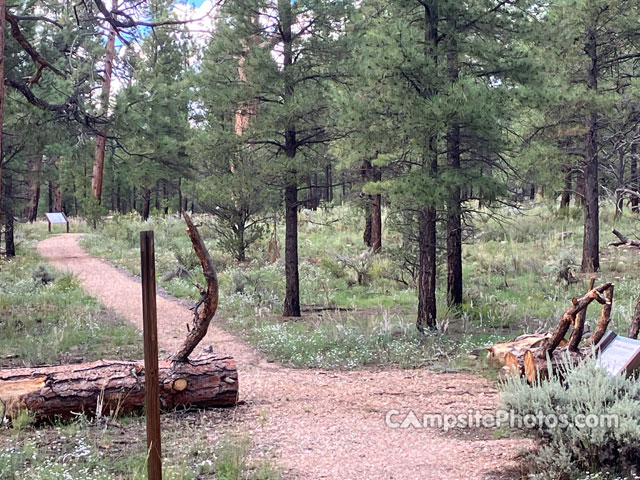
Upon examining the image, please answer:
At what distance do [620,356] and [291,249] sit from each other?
24.9 feet

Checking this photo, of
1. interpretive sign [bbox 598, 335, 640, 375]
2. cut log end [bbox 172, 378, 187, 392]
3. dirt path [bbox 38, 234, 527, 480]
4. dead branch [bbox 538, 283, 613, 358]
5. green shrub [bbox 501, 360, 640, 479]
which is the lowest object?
dirt path [bbox 38, 234, 527, 480]

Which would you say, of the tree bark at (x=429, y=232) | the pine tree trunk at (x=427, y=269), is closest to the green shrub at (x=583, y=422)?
the tree bark at (x=429, y=232)

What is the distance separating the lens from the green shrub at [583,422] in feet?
12.1

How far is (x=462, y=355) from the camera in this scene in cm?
851

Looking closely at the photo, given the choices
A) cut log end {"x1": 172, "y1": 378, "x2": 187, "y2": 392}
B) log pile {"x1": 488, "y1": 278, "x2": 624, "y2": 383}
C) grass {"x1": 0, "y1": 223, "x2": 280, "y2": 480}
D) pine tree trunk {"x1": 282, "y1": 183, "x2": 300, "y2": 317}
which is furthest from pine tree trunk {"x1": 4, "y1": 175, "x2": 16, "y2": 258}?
log pile {"x1": 488, "y1": 278, "x2": 624, "y2": 383}

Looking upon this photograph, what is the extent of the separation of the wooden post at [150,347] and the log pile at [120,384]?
6.03 ft

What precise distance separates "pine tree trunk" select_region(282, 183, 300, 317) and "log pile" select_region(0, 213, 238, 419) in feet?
18.1

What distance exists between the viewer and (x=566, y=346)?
6066 millimetres

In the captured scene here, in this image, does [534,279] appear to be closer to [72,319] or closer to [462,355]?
[462,355]

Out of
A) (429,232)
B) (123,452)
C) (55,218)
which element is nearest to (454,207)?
(429,232)

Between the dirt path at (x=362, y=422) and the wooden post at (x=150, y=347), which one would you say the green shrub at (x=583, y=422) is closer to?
the dirt path at (x=362, y=422)

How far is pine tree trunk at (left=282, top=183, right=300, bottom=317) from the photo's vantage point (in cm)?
1150

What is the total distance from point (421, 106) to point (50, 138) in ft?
21.2

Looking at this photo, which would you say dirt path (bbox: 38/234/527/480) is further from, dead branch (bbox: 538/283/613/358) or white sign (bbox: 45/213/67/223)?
white sign (bbox: 45/213/67/223)
